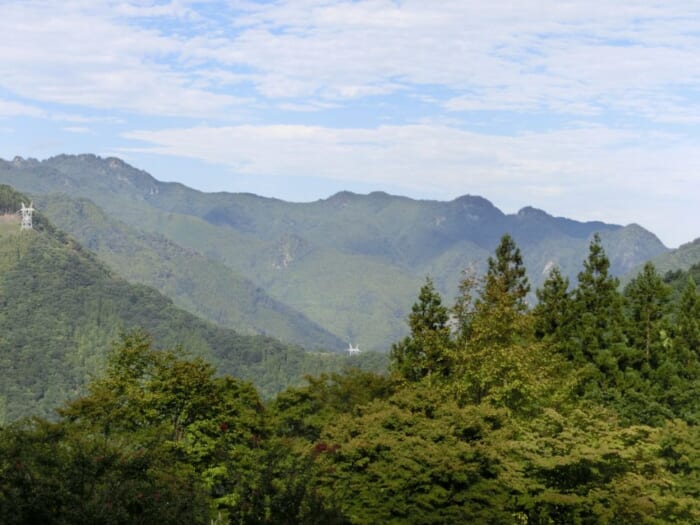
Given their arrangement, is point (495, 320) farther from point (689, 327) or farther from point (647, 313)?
point (689, 327)

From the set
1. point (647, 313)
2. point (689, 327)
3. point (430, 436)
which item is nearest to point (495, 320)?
point (647, 313)

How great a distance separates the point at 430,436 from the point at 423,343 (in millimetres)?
25687

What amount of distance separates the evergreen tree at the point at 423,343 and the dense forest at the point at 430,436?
34 cm

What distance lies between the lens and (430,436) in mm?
38562

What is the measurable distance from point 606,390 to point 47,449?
41440mm

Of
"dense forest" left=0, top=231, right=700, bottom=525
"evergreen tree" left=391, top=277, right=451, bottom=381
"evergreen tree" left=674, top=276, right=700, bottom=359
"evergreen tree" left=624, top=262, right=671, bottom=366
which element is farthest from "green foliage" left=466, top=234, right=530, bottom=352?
"evergreen tree" left=674, top=276, right=700, bottom=359

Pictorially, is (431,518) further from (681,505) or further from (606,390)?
(606,390)

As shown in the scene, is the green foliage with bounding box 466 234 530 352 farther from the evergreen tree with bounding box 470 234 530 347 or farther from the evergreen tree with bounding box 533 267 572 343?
the evergreen tree with bounding box 533 267 572 343

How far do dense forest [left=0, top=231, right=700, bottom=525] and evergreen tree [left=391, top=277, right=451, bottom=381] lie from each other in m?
0.34

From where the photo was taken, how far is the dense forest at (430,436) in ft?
83.1

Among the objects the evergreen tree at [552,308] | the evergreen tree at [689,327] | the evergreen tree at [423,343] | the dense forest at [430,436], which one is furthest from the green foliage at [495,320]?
the evergreen tree at [689,327]

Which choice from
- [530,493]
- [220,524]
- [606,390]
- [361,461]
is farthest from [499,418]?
[606,390]

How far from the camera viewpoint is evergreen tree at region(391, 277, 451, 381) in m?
63.4

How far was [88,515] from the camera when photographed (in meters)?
21.8
